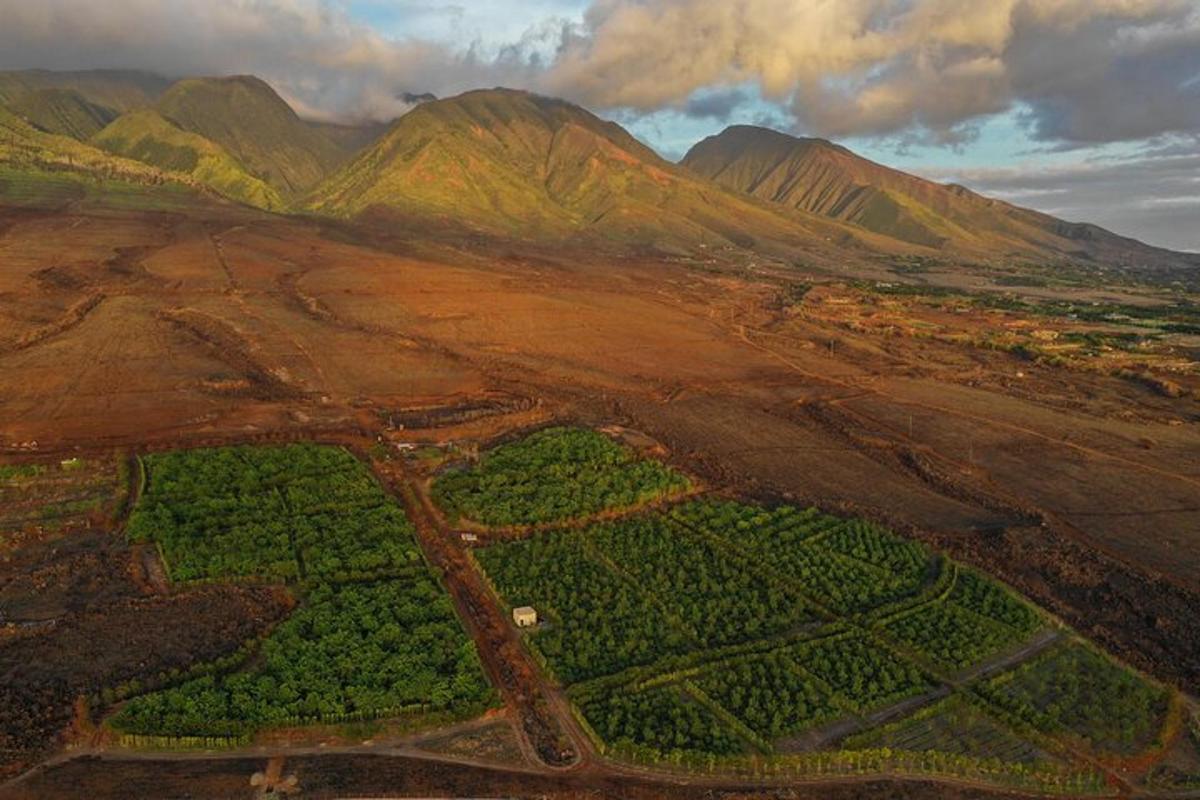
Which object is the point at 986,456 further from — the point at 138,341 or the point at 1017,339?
the point at 138,341

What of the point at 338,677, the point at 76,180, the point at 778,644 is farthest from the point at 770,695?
the point at 76,180

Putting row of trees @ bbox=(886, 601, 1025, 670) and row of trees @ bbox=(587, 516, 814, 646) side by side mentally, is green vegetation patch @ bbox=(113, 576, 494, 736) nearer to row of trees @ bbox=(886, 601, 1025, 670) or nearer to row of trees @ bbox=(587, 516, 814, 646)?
row of trees @ bbox=(587, 516, 814, 646)

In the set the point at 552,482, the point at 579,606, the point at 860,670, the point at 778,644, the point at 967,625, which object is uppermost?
the point at 967,625

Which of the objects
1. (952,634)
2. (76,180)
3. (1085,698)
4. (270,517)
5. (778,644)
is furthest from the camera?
(76,180)

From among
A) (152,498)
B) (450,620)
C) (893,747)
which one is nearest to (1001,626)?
(893,747)

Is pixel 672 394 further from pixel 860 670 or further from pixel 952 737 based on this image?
pixel 952 737

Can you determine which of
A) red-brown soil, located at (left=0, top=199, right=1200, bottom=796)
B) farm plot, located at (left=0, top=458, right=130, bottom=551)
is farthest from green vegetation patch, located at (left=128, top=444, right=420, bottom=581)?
red-brown soil, located at (left=0, top=199, right=1200, bottom=796)
